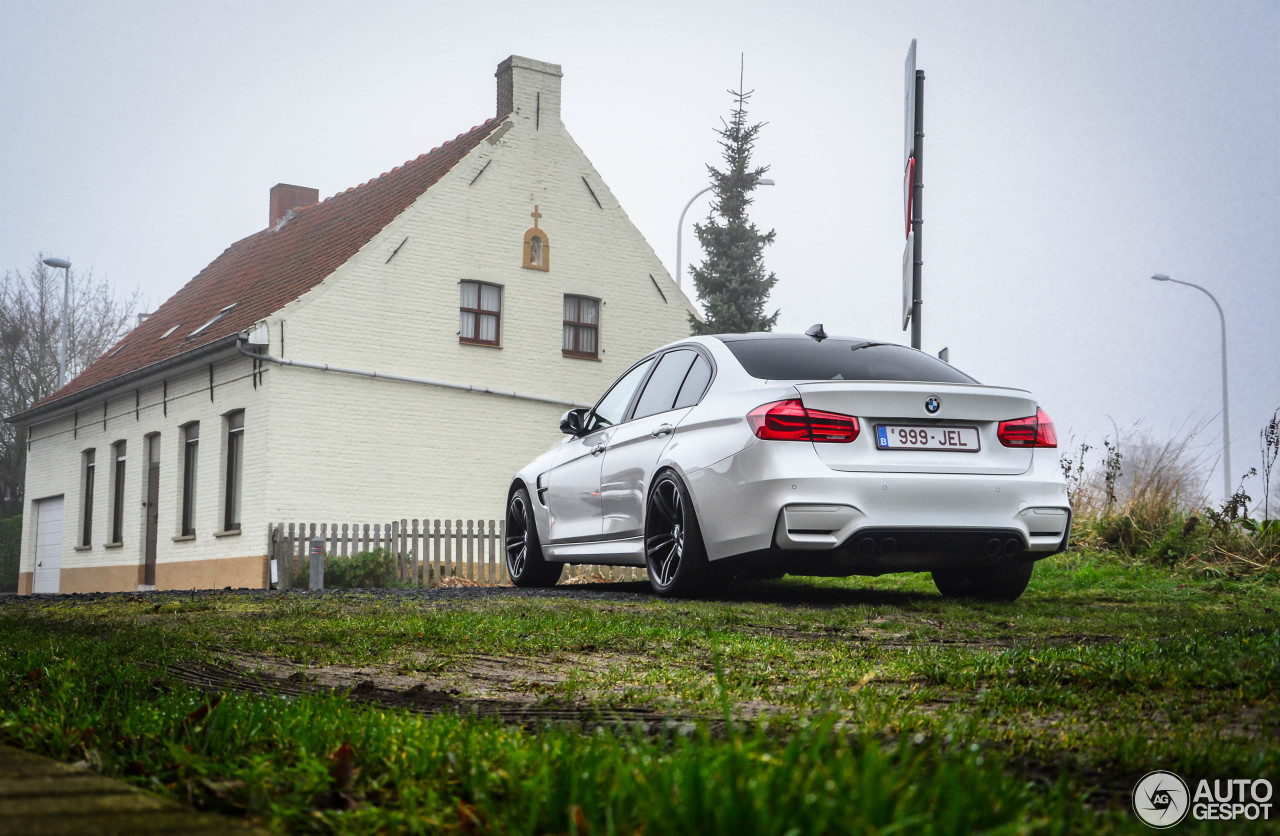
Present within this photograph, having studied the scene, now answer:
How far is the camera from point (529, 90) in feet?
88.1

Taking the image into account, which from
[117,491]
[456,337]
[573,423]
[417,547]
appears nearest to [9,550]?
[117,491]

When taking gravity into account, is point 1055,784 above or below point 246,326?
below

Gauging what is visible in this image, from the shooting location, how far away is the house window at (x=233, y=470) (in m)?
23.9

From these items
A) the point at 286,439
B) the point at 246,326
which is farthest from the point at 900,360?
the point at 246,326

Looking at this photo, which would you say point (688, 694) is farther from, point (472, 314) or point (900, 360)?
point (472, 314)

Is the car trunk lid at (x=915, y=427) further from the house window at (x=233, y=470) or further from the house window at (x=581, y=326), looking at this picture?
the house window at (x=581, y=326)

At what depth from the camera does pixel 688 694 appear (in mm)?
3652

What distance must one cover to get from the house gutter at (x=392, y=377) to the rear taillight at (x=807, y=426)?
1708 centimetres

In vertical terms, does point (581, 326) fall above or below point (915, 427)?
above

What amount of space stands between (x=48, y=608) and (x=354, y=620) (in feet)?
11.3

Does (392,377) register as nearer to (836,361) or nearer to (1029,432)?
(836,361)

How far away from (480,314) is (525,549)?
50.0ft

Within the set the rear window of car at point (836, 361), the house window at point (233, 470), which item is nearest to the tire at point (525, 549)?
the rear window of car at point (836, 361)

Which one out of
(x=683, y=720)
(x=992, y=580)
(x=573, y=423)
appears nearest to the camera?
(x=683, y=720)
